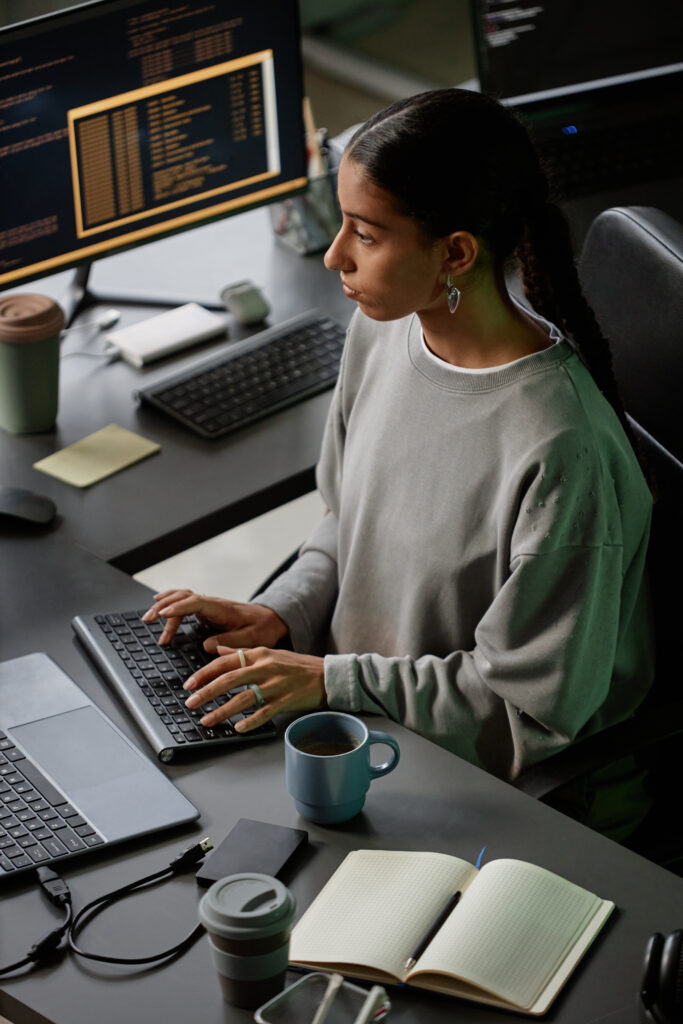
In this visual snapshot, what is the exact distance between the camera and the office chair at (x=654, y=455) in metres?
1.48

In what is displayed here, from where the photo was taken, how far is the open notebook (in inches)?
44.8

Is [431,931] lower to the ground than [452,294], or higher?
lower

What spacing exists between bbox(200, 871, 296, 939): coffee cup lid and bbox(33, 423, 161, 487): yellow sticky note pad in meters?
0.90

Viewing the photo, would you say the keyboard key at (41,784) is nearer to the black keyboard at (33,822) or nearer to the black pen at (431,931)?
the black keyboard at (33,822)

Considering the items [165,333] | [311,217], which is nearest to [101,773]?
[165,333]

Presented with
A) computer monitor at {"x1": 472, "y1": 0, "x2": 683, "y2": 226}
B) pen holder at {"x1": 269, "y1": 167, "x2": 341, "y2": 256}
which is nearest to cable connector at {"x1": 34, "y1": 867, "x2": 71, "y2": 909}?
pen holder at {"x1": 269, "y1": 167, "x2": 341, "y2": 256}

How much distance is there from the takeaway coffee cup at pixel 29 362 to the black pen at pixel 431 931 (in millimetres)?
1051

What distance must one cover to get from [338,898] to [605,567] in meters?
0.47

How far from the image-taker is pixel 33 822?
4.28 ft

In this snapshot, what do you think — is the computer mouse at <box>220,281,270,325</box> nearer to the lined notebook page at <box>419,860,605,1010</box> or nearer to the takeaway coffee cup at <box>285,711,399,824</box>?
the takeaway coffee cup at <box>285,711,399,824</box>

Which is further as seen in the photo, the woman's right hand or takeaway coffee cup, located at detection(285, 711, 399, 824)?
the woman's right hand

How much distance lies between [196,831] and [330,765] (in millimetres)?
157

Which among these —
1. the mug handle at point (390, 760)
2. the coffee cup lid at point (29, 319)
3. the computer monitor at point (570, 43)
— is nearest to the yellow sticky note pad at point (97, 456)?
the coffee cup lid at point (29, 319)

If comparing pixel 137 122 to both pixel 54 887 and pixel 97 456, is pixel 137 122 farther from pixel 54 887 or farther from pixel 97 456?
pixel 54 887
